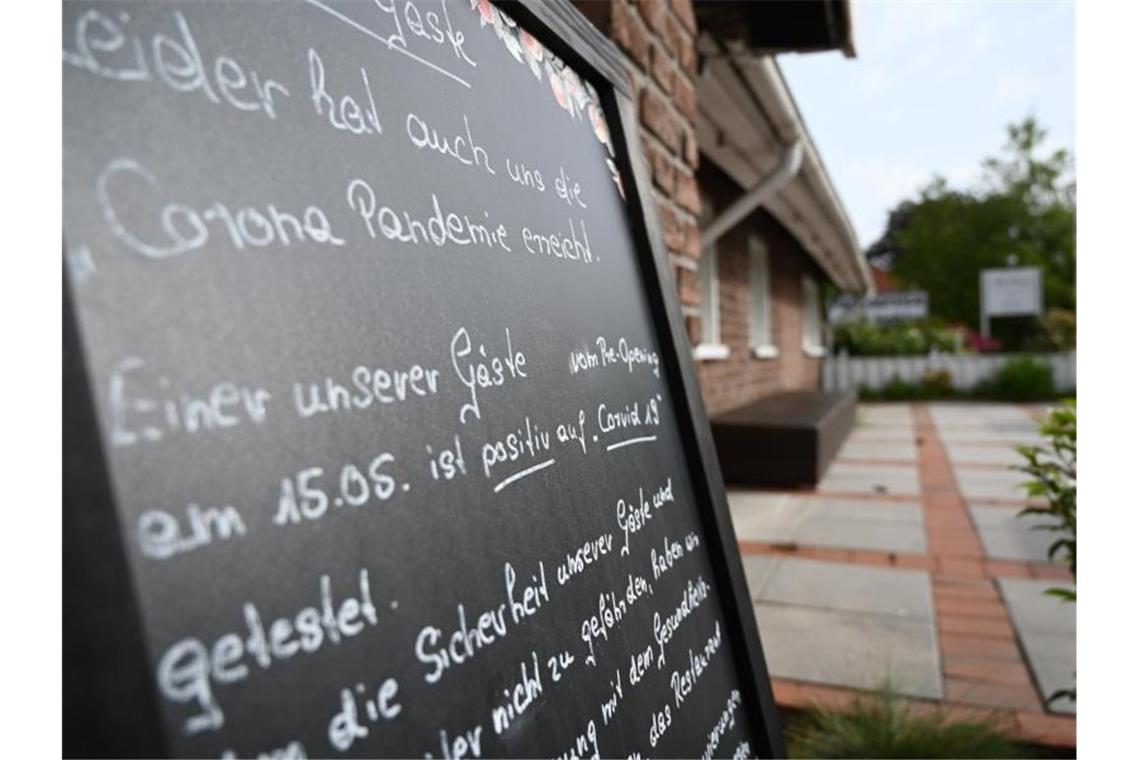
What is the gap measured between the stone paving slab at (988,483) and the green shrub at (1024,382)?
1045cm

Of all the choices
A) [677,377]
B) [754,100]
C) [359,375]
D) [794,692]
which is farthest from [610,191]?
[754,100]

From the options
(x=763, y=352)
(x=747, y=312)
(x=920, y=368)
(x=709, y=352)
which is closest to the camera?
(x=709, y=352)

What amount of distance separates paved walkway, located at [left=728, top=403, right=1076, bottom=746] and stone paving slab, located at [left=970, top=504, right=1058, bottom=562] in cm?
1

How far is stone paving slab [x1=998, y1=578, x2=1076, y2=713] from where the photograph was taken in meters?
2.57

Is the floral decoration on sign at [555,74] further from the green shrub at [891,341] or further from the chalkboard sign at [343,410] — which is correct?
the green shrub at [891,341]

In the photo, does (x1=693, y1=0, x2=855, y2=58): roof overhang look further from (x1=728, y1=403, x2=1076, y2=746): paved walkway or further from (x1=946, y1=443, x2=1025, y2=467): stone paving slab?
(x1=946, y1=443, x2=1025, y2=467): stone paving slab

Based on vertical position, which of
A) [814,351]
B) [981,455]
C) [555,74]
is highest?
[555,74]

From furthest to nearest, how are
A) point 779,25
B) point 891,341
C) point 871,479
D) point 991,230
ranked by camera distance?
1. point 991,230
2. point 891,341
3. point 871,479
4. point 779,25

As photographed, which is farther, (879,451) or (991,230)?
(991,230)

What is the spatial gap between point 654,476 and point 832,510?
4377mm

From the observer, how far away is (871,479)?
21.4ft

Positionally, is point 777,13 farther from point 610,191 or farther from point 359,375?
point 359,375

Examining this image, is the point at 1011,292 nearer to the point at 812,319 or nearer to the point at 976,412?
the point at 976,412

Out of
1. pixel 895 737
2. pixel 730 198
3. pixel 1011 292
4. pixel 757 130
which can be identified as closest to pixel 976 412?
pixel 730 198
